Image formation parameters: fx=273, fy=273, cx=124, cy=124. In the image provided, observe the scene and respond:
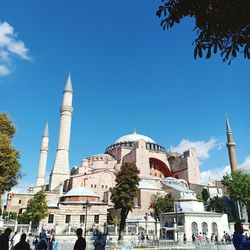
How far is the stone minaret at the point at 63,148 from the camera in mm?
36438

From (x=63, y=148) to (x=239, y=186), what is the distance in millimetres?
22505

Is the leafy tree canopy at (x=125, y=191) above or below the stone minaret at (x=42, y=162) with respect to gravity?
below

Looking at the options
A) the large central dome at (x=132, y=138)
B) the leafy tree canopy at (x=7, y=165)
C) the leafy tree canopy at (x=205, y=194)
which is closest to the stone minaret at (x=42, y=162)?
the large central dome at (x=132, y=138)

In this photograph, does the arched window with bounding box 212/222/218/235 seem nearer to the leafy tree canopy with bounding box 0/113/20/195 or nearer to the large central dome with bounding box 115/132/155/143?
the leafy tree canopy with bounding box 0/113/20/195

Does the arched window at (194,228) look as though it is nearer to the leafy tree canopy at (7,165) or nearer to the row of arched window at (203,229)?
the row of arched window at (203,229)

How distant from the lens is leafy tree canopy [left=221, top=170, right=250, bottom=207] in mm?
31672

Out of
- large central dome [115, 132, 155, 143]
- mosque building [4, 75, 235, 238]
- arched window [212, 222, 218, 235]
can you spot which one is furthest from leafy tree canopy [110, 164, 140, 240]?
large central dome [115, 132, 155, 143]

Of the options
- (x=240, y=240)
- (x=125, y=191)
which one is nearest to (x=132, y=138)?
(x=125, y=191)

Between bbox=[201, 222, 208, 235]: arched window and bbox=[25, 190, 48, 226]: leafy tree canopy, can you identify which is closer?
bbox=[201, 222, 208, 235]: arched window

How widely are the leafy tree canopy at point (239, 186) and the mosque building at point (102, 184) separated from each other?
4560mm

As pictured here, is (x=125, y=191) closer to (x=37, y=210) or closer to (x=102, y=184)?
(x=37, y=210)

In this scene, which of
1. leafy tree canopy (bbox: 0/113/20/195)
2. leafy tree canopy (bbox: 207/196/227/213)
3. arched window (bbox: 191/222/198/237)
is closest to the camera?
leafy tree canopy (bbox: 0/113/20/195)

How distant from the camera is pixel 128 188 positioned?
22906 millimetres

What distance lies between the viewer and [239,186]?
32312mm
